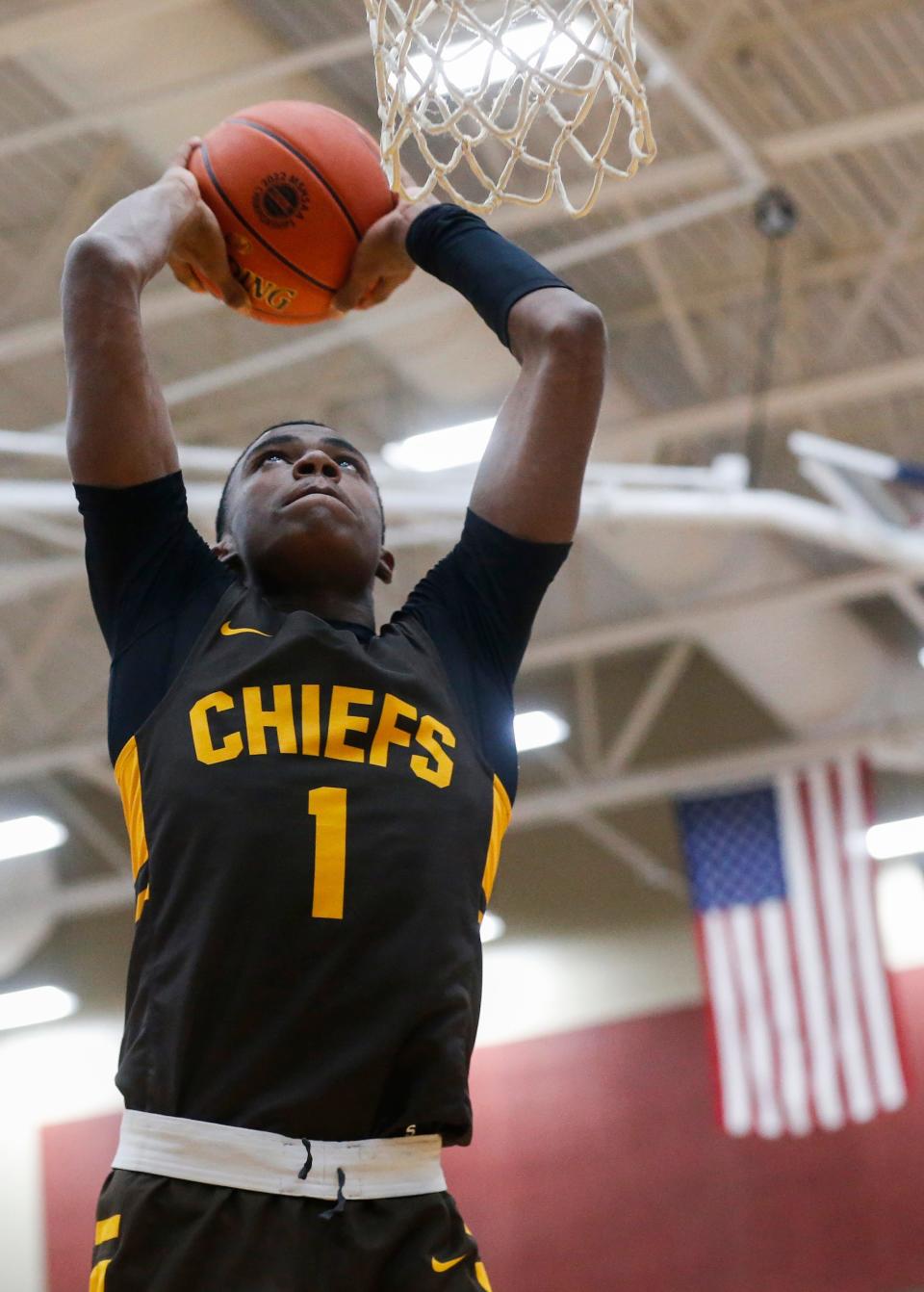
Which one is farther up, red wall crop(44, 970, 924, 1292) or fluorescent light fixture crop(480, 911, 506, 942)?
fluorescent light fixture crop(480, 911, 506, 942)

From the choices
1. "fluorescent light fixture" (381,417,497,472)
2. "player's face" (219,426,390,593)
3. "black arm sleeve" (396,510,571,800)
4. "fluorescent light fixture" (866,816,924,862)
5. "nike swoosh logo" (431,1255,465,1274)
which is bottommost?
"nike swoosh logo" (431,1255,465,1274)

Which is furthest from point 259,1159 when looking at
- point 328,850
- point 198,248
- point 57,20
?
point 57,20

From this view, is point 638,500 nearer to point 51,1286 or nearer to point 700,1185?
point 700,1185

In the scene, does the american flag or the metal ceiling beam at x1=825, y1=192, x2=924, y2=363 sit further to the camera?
the american flag

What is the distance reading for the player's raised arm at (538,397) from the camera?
2430mm

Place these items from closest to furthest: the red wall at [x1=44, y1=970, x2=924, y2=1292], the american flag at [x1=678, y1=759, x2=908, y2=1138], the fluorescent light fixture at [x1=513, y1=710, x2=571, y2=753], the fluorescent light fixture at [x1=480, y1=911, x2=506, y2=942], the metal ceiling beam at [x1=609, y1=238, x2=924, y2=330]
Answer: the metal ceiling beam at [x1=609, y1=238, x2=924, y2=330], the american flag at [x1=678, y1=759, x2=908, y2=1138], the red wall at [x1=44, y1=970, x2=924, y2=1292], the fluorescent light fixture at [x1=513, y1=710, x2=571, y2=753], the fluorescent light fixture at [x1=480, y1=911, x2=506, y2=942]

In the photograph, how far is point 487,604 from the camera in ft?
8.14

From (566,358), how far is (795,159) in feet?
22.1

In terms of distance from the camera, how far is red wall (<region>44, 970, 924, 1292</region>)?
39.5 ft

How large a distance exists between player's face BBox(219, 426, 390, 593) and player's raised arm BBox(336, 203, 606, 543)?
165 millimetres

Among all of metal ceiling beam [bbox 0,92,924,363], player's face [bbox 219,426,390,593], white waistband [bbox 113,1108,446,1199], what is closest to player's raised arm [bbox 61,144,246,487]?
player's face [bbox 219,426,390,593]

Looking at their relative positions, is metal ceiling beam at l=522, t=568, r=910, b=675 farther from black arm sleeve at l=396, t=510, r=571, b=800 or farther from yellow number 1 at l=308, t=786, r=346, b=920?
yellow number 1 at l=308, t=786, r=346, b=920

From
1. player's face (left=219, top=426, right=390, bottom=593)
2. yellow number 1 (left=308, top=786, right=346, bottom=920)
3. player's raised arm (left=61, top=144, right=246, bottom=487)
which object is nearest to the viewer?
yellow number 1 (left=308, top=786, right=346, bottom=920)

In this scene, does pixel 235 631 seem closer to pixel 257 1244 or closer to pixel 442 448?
pixel 257 1244
